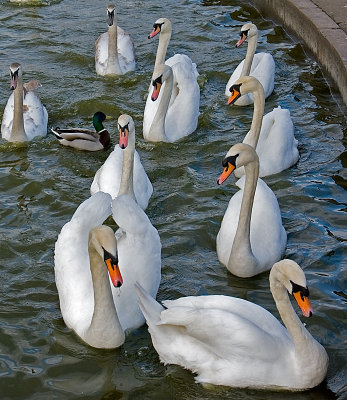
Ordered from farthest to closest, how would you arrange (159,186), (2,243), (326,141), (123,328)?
(326,141) → (159,186) → (2,243) → (123,328)

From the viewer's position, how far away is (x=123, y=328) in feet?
19.3

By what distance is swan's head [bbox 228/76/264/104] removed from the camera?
27.1ft

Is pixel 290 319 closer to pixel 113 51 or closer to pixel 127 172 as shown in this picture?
pixel 127 172

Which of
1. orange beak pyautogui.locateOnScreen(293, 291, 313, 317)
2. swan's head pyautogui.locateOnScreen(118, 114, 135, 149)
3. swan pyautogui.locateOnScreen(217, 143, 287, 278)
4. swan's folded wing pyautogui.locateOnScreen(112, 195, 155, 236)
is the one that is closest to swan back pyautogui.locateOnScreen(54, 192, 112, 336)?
swan's folded wing pyautogui.locateOnScreen(112, 195, 155, 236)

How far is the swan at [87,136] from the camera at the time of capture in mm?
8906

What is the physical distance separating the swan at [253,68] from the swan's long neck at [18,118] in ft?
8.06

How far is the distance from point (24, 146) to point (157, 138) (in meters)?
1.38

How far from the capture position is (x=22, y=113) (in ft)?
29.6

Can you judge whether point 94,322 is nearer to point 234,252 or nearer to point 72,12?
point 234,252

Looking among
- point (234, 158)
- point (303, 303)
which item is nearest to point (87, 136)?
point (234, 158)

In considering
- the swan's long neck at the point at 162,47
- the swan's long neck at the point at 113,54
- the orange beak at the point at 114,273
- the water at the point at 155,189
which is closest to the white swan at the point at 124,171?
the water at the point at 155,189

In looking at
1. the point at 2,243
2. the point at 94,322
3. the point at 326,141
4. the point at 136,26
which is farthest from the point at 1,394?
the point at 136,26

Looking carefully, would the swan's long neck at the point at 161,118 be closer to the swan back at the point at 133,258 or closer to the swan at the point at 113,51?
the swan at the point at 113,51

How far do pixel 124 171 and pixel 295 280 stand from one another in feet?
8.18
